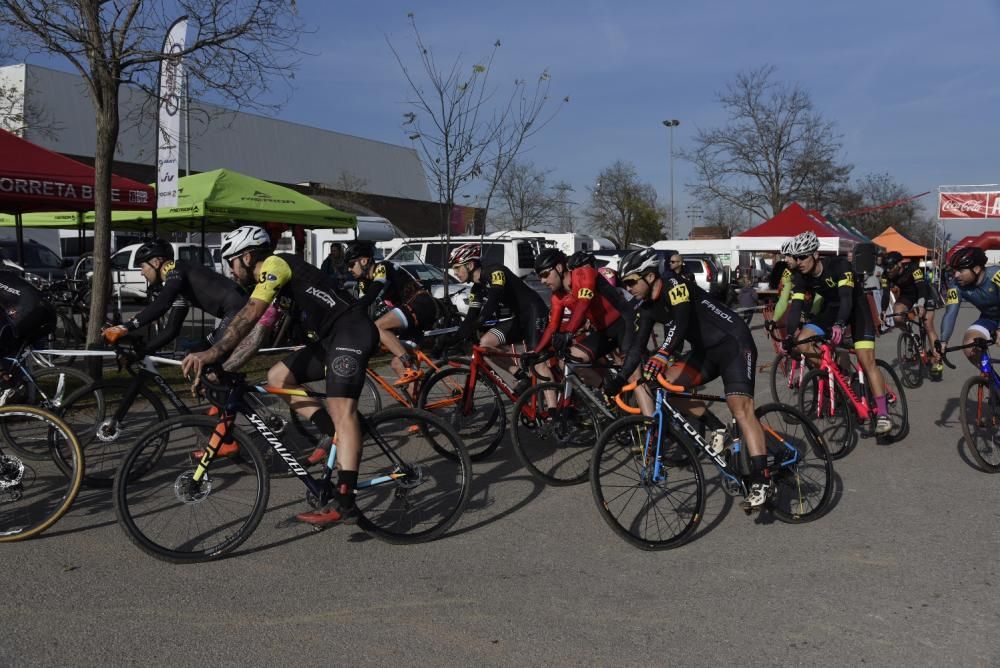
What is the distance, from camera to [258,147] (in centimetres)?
5312

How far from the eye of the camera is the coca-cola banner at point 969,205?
50.1m

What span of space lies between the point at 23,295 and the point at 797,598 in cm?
565

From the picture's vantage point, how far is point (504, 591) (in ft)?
14.0

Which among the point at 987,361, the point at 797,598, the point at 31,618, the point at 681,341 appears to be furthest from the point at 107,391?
the point at 987,361

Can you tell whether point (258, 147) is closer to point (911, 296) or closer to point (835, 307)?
point (911, 296)

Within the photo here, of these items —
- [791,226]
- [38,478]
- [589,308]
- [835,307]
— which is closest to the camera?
[38,478]

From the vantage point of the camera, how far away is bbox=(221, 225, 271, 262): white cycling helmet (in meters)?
4.95

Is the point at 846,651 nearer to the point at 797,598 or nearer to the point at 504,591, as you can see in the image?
the point at 797,598

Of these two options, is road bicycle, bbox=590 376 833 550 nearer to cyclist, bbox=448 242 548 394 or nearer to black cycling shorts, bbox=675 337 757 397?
black cycling shorts, bbox=675 337 757 397

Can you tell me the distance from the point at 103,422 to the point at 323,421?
6.15ft

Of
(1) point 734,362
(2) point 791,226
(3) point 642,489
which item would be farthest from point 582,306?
(2) point 791,226

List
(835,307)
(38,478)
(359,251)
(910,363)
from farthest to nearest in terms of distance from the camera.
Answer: (910,363) < (359,251) < (835,307) < (38,478)

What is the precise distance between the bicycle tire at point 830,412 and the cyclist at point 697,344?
2.11 meters

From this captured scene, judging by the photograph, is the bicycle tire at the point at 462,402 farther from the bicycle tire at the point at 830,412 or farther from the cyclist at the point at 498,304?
the bicycle tire at the point at 830,412
